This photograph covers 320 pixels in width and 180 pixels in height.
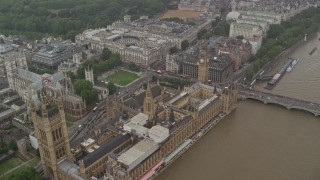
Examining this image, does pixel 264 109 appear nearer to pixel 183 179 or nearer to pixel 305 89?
pixel 305 89

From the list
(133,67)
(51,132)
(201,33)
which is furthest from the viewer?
(201,33)

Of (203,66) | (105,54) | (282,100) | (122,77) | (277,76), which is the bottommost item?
(282,100)

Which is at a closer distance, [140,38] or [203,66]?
[203,66]

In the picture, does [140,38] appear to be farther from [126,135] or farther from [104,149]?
[104,149]

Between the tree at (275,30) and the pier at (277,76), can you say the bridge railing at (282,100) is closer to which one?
the pier at (277,76)

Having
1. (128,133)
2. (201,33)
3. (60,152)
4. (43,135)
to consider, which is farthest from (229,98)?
(201,33)

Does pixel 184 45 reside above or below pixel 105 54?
above

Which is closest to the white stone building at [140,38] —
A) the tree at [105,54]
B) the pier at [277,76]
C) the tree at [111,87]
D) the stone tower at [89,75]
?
the tree at [105,54]
